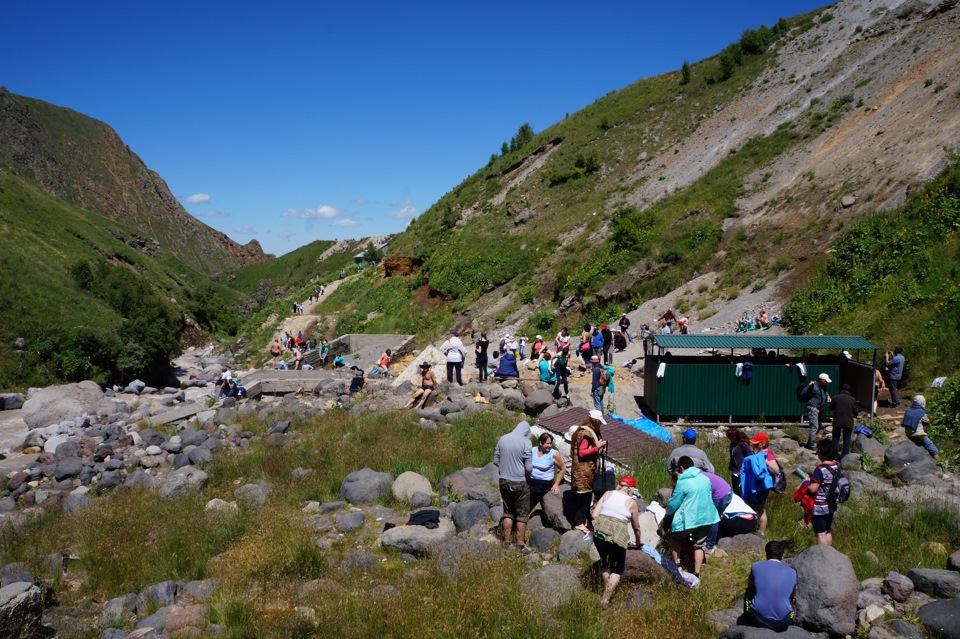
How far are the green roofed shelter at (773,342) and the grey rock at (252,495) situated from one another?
959cm

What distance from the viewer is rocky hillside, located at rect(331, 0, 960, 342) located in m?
26.3

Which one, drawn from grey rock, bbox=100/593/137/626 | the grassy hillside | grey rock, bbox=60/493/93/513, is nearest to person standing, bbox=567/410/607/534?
grey rock, bbox=100/593/137/626

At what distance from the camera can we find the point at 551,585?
6383 millimetres

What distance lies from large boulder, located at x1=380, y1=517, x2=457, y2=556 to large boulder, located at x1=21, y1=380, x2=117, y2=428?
720 inches

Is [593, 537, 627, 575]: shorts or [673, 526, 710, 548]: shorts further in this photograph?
[673, 526, 710, 548]: shorts

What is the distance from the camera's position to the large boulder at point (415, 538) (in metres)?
8.02

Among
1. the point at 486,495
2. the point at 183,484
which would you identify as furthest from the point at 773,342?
the point at 183,484

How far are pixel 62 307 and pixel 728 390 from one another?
3442 cm

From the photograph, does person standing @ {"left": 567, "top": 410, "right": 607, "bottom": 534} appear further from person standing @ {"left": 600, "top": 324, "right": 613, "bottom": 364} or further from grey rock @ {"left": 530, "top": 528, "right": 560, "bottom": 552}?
person standing @ {"left": 600, "top": 324, "right": 613, "bottom": 364}

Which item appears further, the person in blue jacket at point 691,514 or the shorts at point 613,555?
the person in blue jacket at point 691,514

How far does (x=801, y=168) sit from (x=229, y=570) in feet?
107

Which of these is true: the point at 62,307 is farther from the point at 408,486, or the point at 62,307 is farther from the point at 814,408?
the point at 814,408

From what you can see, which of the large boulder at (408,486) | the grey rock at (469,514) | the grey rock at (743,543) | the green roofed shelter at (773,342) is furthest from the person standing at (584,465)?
the green roofed shelter at (773,342)

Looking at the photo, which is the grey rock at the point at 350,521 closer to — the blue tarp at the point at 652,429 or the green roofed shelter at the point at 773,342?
the blue tarp at the point at 652,429
